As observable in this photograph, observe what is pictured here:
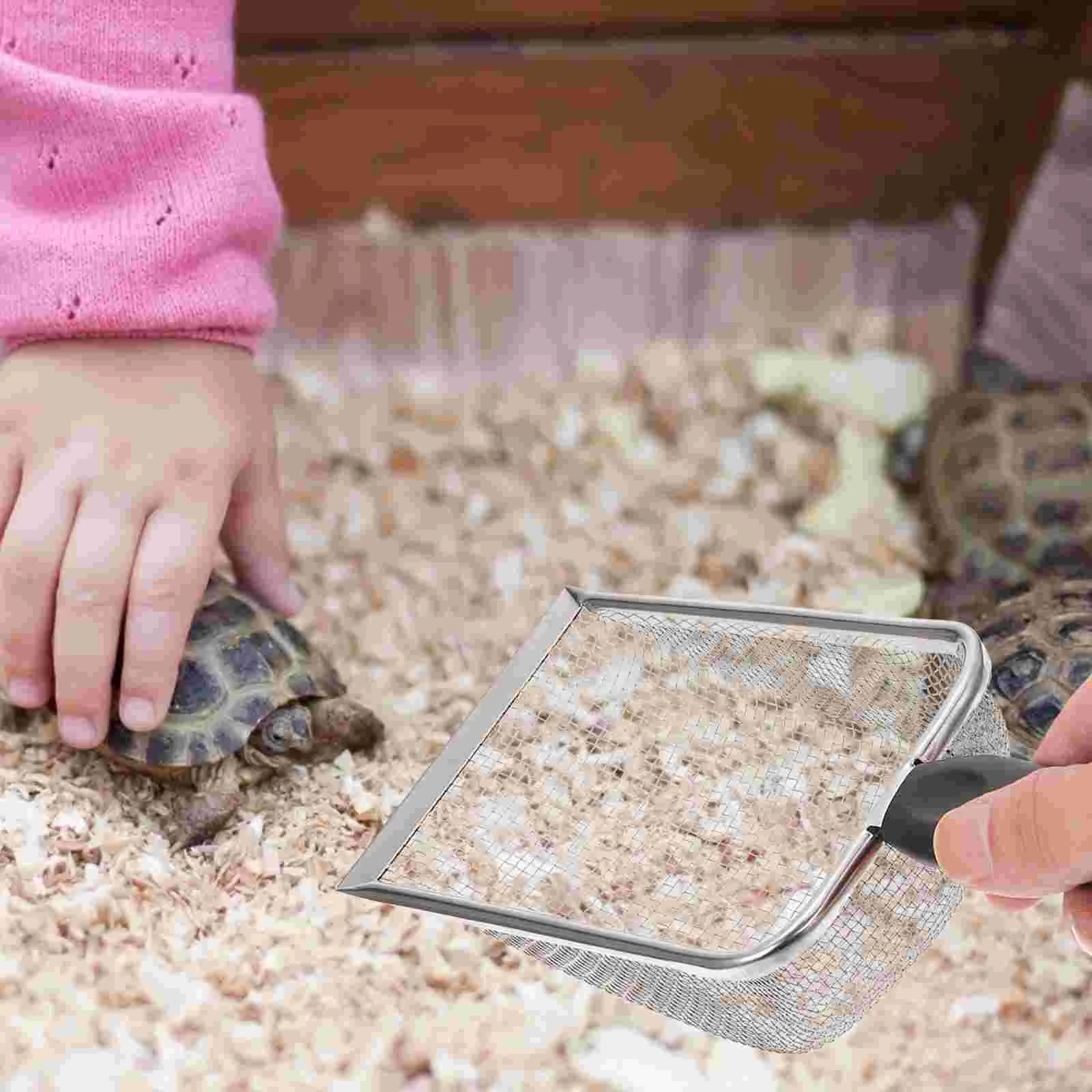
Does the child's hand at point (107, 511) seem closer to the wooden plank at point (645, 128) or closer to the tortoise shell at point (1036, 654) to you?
the tortoise shell at point (1036, 654)

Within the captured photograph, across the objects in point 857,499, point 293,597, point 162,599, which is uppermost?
point 162,599

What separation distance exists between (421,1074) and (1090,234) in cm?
119

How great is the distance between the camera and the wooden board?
1.55m

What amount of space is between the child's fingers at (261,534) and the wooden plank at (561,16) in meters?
0.73

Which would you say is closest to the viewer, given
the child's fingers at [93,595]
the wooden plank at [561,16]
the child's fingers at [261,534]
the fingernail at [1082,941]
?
the fingernail at [1082,941]

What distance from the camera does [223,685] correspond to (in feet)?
3.21

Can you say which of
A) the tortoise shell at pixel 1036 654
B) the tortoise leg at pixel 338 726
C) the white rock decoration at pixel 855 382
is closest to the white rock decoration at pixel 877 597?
the tortoise shell at pixel 1036 654

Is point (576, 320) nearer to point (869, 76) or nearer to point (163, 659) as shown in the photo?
point (869, 76)

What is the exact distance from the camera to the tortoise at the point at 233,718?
3.13 feet

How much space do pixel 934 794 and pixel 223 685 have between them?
0.50 meters

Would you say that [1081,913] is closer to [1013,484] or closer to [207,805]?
[207,805]

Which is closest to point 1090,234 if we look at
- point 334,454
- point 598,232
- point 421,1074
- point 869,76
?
point 869,76

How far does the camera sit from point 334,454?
5.05 feet

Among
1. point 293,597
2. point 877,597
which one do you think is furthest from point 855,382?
point 293,597
